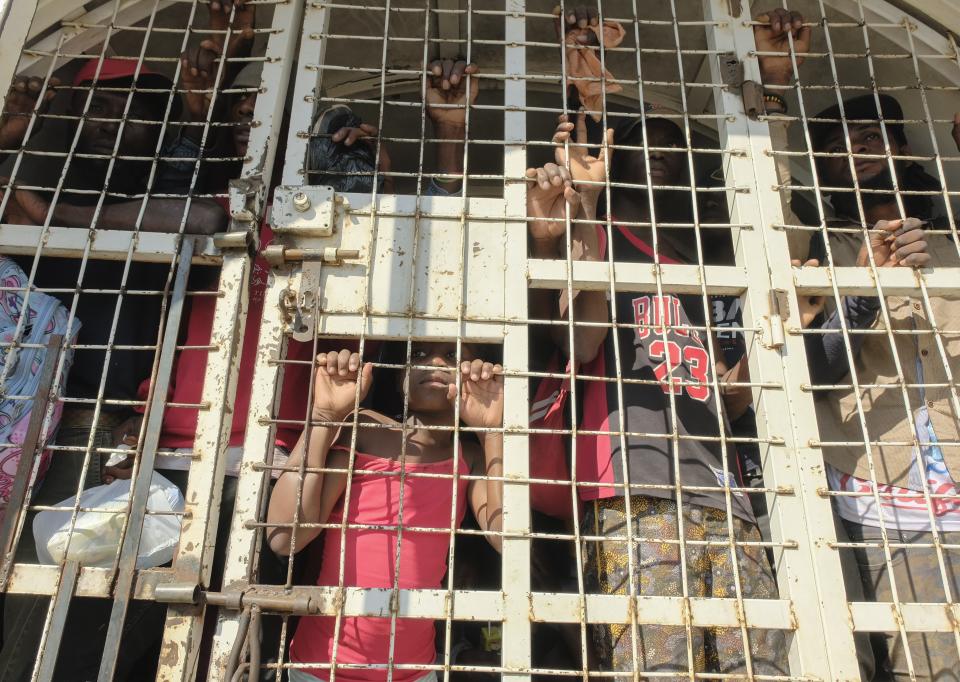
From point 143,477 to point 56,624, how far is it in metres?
0.34

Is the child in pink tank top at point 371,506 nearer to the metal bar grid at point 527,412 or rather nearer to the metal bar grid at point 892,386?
the metal bar grid at point 527,412

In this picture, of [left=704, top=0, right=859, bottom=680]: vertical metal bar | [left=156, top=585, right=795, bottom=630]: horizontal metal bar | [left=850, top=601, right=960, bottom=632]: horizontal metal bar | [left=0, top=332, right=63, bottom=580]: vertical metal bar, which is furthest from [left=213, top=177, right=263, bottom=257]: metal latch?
[left=850, top=601, right=960, bottom=632]: horizontal metal bar

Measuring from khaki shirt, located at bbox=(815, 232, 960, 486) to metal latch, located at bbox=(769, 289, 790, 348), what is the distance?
17.0 inches

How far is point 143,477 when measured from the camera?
161cm

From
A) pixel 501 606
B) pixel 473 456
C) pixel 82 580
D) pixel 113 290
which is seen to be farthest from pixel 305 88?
pixel 501 606

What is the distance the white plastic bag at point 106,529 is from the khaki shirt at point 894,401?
1856 mm

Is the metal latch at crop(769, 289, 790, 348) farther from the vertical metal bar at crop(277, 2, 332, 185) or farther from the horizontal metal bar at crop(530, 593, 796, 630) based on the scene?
the vertical metal bar at crop(277, 2, 332, 185)

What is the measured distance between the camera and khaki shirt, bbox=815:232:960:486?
205 centimetres

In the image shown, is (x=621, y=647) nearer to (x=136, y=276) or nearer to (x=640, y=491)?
(x=640, y=491)

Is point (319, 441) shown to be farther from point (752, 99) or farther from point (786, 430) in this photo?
point (752, 99)

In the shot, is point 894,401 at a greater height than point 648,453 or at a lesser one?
greater

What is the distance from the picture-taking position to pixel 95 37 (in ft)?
7.43

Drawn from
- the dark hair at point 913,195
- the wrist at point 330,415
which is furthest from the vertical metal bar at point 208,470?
the dark hair at point 913,195

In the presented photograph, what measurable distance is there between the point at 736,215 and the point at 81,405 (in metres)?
2.07
